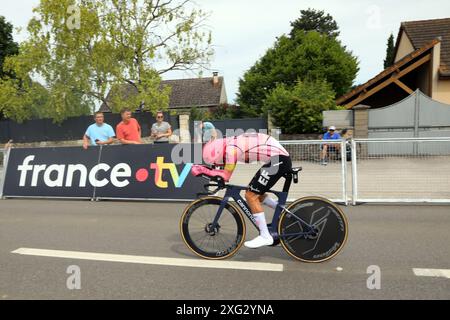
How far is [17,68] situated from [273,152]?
19.5 m

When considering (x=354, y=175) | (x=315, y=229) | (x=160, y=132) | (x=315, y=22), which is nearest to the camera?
(x=315, y=229)

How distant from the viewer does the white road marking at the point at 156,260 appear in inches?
157

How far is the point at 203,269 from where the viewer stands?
12.9 ft

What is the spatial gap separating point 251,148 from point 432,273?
2.19 meters

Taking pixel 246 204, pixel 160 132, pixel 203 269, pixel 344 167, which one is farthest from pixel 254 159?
pixel 160 132

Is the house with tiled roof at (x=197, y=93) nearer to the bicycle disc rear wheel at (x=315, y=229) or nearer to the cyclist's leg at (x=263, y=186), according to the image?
the cyclist's leg at (x=263, y=186)

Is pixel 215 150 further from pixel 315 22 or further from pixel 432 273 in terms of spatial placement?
pixel 315 22

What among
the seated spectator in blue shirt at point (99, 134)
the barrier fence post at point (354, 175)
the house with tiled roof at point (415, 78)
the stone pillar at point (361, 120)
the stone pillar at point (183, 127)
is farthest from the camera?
the stone pillar at point (183, 127)

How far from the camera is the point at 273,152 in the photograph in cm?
400

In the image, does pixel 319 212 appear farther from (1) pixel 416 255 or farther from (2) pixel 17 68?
(2) pixel 17 68

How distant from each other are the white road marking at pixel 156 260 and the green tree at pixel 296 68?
32.0 metres

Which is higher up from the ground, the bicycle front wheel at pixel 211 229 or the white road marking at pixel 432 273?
the bicycle front wheel at pixel 211 229

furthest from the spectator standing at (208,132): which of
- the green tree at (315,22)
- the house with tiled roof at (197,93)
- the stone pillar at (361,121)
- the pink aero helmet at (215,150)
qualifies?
the green tree at (315,22)
